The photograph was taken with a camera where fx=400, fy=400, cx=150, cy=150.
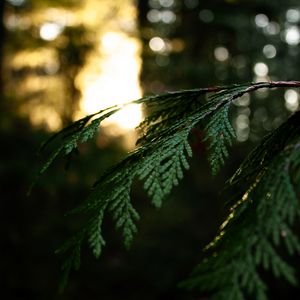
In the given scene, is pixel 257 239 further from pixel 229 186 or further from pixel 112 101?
pixel 112 101

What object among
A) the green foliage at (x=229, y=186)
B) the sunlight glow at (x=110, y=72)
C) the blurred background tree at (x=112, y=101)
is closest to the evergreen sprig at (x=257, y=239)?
the green foliage at (x=229, y=186)

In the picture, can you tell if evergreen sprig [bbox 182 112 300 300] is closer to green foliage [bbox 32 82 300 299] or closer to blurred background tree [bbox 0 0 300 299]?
green foliage [bbox 32 82 300 299]

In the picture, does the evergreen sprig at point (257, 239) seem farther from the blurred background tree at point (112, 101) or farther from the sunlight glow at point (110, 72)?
the sunlight glow at point (110, 72)

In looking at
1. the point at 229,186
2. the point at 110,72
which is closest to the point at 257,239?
the point at 229,186

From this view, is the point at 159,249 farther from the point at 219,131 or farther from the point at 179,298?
the point at 219,131

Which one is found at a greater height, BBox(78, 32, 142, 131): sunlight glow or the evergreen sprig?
BBox(78, 32, 142, 131): sunlight glow

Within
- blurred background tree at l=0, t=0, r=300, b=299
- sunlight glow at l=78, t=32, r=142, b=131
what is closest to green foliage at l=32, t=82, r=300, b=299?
blurred background tree at l=0, t=0, r=300, b=299
